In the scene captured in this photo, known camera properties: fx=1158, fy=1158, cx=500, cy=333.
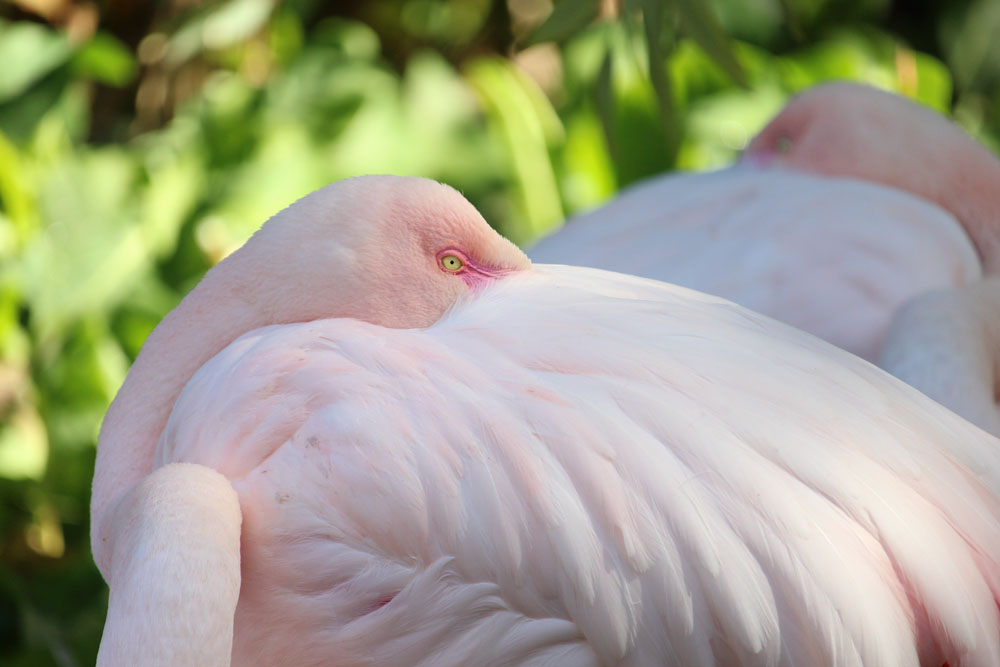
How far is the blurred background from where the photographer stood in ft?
9.14

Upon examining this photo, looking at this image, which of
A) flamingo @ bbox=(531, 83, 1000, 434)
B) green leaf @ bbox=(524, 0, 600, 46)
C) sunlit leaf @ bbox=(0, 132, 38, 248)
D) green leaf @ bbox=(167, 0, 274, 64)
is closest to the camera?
flamingo @ bbox=(531, 83, 1000, 434)

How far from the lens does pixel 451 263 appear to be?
50.0 inches

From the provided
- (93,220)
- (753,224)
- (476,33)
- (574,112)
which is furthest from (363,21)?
(753,224)

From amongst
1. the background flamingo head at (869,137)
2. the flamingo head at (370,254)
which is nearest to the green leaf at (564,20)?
the background flamingo head at (869,137)

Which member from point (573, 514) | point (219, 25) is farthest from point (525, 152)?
point (573, 514)

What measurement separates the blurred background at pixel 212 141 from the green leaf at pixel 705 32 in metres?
0.28

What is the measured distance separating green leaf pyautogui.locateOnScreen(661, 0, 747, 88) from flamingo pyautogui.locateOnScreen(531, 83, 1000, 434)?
227mm

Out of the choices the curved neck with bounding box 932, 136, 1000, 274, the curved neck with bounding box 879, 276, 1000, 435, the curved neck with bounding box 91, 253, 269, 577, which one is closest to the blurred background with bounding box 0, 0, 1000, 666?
the curved neck with bounding box 932, 136, 1000, 274

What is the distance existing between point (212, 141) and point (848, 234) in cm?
214

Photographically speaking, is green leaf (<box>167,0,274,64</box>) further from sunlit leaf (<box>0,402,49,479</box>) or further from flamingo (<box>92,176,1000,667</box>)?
flamingo (<box>92,176,1000,667</box>)

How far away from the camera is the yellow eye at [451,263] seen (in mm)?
1266

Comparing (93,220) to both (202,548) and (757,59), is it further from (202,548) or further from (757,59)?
(202,548)

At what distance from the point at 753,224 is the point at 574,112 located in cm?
170

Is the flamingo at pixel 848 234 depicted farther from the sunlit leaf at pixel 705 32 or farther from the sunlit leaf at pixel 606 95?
the sunlit leaf at pixel 705 32
